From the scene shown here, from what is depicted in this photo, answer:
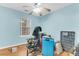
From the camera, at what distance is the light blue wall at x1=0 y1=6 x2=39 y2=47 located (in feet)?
5.05

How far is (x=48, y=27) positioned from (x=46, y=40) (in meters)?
0.21

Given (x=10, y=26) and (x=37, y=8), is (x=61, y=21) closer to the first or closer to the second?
(x=37, y=8)

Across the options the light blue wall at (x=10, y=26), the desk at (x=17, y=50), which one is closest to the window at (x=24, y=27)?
the light blue wall at (x=10, y=26)

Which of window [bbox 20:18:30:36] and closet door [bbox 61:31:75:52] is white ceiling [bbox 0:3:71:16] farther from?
closet door [bbox 61:31:75:52]

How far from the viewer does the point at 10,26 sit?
1.59 meters

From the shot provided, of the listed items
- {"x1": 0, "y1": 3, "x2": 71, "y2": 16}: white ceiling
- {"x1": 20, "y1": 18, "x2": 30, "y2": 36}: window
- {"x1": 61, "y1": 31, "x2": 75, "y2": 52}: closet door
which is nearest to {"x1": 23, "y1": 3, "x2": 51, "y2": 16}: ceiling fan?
{"x1": 0, "y1": 3, "x2": 71, "y2": 16}: white ceiling

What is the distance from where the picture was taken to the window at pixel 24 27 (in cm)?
164

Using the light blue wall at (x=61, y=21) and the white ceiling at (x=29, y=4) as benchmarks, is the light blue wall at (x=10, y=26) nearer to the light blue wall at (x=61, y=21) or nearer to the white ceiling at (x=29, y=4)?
the white ceiling at (x=29, y=4)

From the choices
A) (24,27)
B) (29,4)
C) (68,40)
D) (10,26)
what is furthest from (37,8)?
(68,40)

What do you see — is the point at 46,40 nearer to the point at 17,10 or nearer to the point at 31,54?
the point at 31,54

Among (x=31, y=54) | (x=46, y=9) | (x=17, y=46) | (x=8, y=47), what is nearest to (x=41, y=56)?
(x=31, y=54)

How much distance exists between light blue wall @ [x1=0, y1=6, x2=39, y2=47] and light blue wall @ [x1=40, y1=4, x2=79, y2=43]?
6.8 inches

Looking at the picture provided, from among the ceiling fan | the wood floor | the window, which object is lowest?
the wood floor

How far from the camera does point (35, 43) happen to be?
5.29 feet
